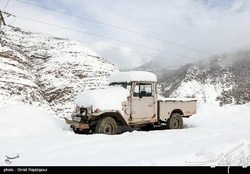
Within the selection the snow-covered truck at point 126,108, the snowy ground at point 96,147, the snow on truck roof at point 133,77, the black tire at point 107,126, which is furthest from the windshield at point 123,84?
the snowy ground at point 96,147

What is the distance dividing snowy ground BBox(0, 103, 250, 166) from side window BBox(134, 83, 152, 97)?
1.98 m

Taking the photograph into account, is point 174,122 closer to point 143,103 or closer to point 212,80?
point 143,103

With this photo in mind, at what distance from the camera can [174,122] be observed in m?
13.0

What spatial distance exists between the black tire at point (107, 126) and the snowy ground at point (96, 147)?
3.03 ft

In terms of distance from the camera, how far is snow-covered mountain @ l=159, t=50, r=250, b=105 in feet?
274

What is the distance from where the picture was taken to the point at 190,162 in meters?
6.22

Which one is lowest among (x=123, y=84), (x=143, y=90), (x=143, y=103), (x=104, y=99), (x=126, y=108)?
(x=126, y=108)

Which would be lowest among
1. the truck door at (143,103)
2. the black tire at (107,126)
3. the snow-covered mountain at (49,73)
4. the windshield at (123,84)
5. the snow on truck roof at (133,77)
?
the black tire at (107,126)

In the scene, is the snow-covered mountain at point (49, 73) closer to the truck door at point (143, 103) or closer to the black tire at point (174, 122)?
the black tire at point (174, 122)

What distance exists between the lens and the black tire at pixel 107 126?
34.8 ft

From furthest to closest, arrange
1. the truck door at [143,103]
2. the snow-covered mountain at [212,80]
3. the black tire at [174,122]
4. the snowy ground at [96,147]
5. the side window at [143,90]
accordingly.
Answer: the snow-covered mountain at [212,80] → the black tire at [174,122] → the side window at [143,90] → the truck door at [143,103] → the snowy ground at [96,147]

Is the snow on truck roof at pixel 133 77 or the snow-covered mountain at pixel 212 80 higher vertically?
the snow-covered mountain at pixel 212 80

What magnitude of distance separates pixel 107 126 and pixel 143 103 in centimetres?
179

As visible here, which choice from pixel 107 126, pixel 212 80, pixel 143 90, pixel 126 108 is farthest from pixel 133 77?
pixel 212 80
